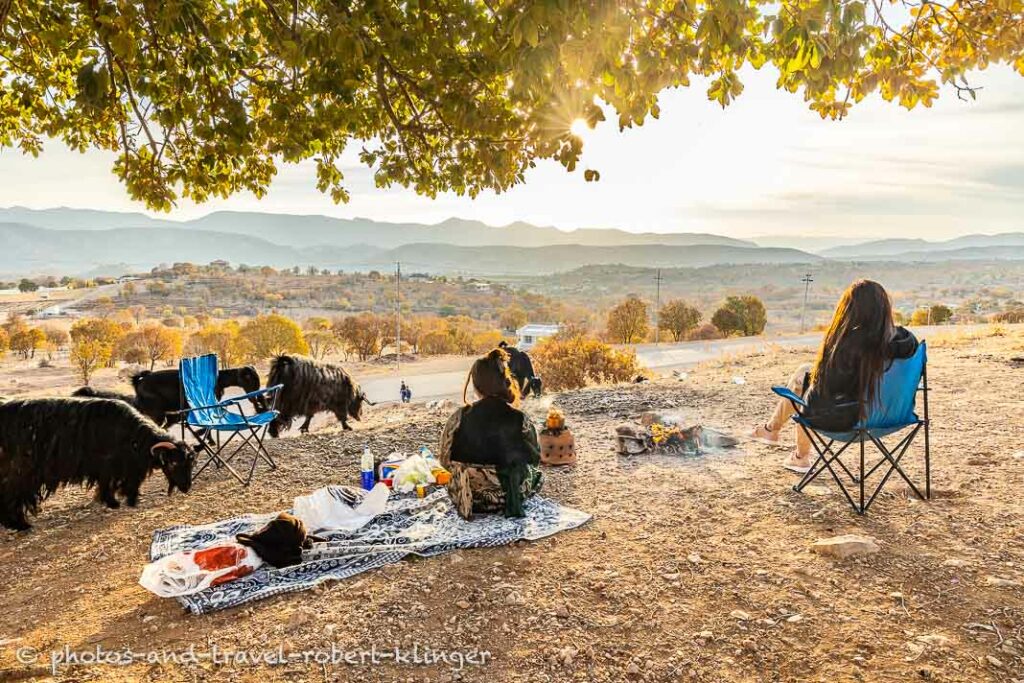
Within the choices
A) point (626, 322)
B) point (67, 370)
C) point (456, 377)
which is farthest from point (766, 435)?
point (67, 370)

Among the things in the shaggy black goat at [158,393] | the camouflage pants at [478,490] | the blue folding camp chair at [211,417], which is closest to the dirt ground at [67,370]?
the shaggy black goat at [158,393]

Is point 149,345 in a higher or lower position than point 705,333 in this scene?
higher

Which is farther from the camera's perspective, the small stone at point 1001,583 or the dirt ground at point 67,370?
the dirt ground at point 67,370

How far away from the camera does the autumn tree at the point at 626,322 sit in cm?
4228

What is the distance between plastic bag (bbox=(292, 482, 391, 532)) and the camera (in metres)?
3.62

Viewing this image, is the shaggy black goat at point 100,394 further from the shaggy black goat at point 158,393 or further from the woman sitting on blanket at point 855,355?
the woman sitting on blanket at point 855,355

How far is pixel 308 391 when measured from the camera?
665 cm

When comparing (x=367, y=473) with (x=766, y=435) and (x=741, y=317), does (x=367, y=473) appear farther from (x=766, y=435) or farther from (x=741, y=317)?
(x=741, y=317)

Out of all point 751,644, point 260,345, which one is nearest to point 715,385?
point 751,644

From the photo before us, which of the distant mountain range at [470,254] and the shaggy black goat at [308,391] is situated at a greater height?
the distant mountain range at [470,254]

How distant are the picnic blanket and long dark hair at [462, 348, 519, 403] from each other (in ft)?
2.60

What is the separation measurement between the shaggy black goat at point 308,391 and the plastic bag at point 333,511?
289 cm

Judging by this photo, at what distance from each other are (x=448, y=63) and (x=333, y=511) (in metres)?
2.92

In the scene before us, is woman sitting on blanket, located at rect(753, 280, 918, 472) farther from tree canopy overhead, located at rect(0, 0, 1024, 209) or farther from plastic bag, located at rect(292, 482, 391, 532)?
plastic bag, located at rect(292, 482, 391, 532)
